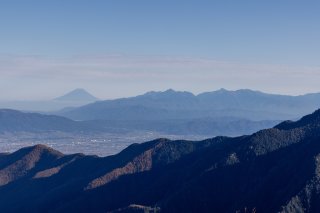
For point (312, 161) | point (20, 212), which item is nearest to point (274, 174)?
point (312, 161)

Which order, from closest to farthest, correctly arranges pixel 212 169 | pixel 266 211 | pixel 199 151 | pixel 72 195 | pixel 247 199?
1. pixel 266 211
2. pixel 247 199
3. pixel 212 169
4. pixel 72 195
5. pixel 199 151

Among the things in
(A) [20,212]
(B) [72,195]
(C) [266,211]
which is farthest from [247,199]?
(A) [20,212]

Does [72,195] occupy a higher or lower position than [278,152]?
lower

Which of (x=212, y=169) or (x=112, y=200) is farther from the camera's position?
(x=112, y=200)

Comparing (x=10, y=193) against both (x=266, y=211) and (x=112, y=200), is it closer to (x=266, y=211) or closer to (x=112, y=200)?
(x=112, y=200)

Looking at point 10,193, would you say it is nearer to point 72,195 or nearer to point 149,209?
point 72,195

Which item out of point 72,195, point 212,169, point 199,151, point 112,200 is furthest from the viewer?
point 199,151
